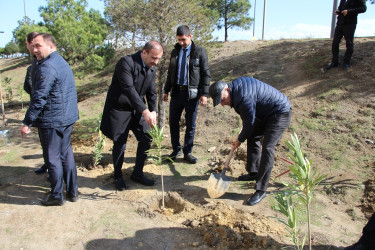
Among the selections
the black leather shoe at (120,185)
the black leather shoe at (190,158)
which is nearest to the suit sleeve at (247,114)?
the black leather shoe at (190,158)

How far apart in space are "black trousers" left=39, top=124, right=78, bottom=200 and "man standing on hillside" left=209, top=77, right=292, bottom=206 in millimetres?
1922

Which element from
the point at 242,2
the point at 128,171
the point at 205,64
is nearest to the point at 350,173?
the point at 205,64

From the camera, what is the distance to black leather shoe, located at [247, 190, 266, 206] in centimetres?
356

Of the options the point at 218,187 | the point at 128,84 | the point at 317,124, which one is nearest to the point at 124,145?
the point at 128,84

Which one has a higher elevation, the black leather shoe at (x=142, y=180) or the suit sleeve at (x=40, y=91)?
the suit sleeve at (x=40, y=91)

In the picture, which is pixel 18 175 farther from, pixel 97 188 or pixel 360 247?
pixel 360 247

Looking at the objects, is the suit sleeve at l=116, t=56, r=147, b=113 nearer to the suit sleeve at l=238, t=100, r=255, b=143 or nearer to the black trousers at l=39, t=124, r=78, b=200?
the black trousers at l=39, t=124, r=78, b=200

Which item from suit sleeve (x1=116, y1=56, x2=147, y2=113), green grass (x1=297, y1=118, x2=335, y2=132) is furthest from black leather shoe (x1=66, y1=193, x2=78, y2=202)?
green grass (x1=297, y1=118, x2=335, y2=132)

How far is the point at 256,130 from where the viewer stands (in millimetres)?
3836

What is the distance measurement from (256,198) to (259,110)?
1.14 m

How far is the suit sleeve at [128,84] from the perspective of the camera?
3.47 metres

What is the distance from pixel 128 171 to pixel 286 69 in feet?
17.7

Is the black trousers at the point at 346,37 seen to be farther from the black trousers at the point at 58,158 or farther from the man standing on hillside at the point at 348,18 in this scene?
the black trousers at the point at 58,158

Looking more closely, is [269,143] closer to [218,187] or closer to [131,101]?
[218,187]
